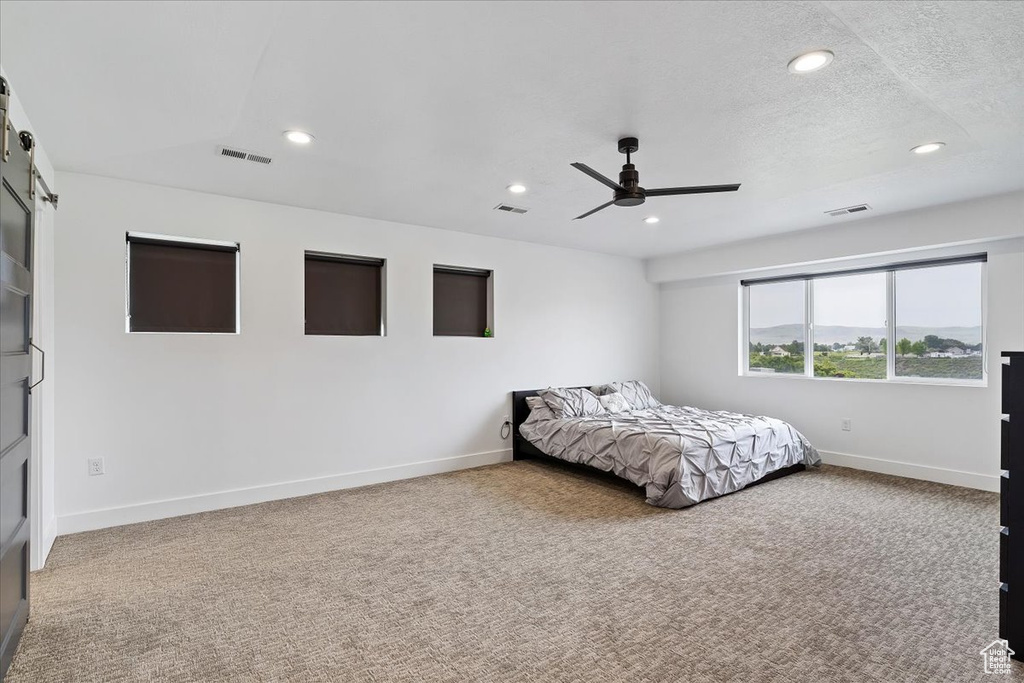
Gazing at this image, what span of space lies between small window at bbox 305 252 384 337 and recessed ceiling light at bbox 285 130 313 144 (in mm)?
1658

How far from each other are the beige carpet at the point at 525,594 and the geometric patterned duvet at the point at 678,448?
0.23m

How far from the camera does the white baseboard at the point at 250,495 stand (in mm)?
3576

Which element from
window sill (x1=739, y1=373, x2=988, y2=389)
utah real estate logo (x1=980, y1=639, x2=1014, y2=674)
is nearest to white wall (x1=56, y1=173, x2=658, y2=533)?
window sill (x1=739, y1=373, x2=988, y2=389)

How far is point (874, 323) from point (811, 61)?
4254mm

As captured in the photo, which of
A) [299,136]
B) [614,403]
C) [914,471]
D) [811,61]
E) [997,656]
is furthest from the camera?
[614,403]

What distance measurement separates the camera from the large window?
4.82 meters

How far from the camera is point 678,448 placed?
4121 millimetres

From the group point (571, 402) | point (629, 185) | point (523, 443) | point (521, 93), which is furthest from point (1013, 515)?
point (523, 443)

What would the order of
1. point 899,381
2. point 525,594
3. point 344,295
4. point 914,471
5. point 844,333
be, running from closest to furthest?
point 525,594 < point 344,295 < point 914,471 < point 899,381 < point 844,333

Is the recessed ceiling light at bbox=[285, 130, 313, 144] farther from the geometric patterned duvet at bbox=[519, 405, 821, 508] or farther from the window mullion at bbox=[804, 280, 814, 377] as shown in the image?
the window mullion at bbox=[804, 280, 814, 377]

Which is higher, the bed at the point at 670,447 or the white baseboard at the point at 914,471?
the bed at the point at 670,447

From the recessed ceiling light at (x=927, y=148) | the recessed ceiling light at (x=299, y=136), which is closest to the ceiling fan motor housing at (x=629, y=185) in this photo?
the recessed ceiling light at (x=927, y=148)

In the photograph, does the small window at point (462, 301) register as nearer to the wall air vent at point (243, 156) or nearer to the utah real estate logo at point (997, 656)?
the wall air vent at point (243, 156)

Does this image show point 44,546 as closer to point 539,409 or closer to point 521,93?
point 521,93
